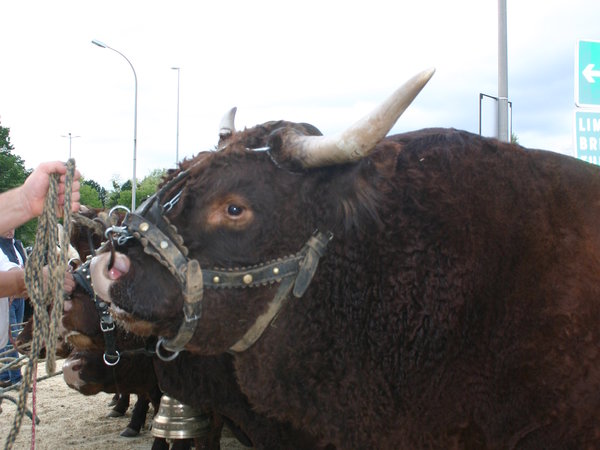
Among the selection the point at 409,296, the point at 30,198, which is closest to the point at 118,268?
the point at 30,198

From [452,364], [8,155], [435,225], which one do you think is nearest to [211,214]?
[435,225]

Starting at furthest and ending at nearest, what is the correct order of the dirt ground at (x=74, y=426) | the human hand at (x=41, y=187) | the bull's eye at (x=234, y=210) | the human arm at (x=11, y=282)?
the dirt ground at (x=74, y=426), the human arm at (x=11, y=282), the human hand at (x=41, y=187), the bull's eye at (x=234, y=210)

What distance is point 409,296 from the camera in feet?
9.84

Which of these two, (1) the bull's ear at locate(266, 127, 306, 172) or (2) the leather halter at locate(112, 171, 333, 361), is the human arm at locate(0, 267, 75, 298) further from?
(1) the bull's ear at locate(266, 127, 306, 172)

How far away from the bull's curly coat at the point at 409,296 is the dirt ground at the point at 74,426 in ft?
16.4

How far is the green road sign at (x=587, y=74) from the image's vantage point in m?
7.46

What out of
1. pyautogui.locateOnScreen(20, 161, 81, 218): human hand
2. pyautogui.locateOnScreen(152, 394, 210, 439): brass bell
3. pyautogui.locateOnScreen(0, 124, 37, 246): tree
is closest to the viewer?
pyautogui.locateOnScreen(20, 161, 81, 218): human hand

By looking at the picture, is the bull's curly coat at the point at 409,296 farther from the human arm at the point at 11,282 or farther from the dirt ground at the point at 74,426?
the dirt ground at the point at 74,426

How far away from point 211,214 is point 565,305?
1.68 metres

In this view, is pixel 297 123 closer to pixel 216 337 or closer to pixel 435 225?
pixel 435 225

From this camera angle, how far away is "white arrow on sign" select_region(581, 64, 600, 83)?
7.55 meters

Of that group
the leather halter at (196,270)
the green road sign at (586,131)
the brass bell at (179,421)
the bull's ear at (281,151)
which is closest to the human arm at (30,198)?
the leather halter at (196,270)

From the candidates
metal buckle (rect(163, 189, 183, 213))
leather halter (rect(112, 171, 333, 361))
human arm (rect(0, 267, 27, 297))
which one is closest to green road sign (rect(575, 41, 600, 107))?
leather halter (rect(112, 171, 333, 361))

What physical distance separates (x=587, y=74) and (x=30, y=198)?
666 cm
